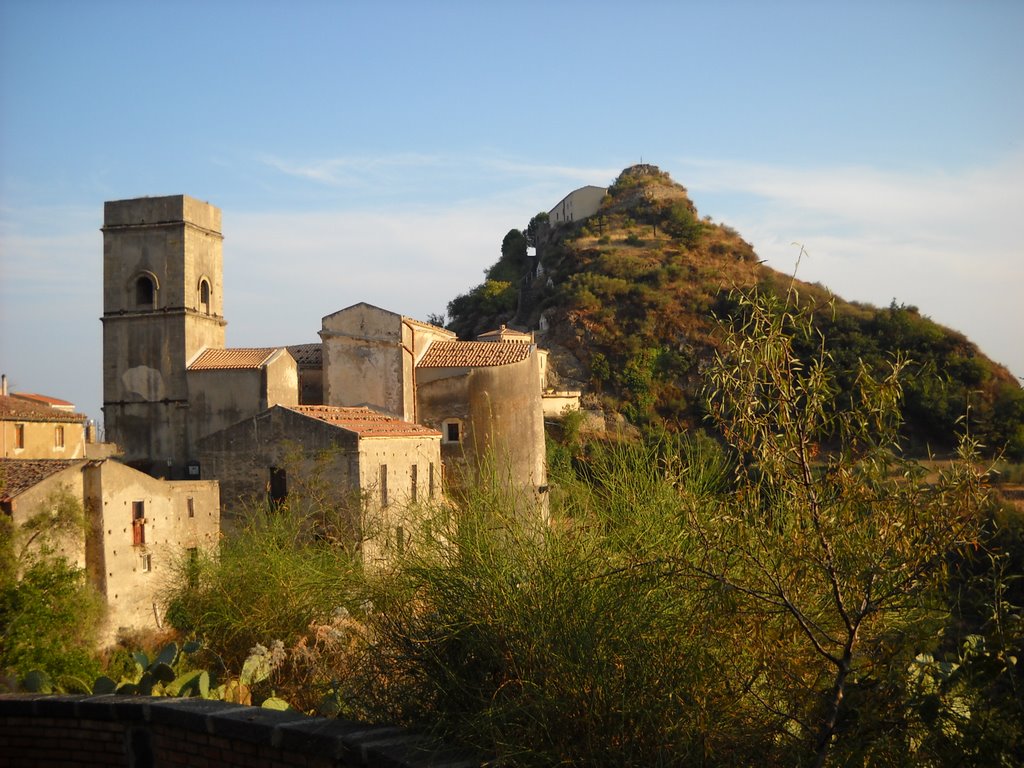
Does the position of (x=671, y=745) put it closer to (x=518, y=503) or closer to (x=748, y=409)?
(x=748, y=409)

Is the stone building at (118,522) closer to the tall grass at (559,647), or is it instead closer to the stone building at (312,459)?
the stone building at (312,459)

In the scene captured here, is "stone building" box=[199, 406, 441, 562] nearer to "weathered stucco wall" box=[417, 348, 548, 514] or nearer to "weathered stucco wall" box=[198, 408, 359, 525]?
"weathered stucco wall" box=[198, 408, 359, 525]

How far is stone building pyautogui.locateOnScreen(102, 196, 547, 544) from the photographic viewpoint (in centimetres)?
2500

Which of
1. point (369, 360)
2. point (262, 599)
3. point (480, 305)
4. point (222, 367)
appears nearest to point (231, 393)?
point (222, 367)

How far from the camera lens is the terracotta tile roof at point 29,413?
1147 inches

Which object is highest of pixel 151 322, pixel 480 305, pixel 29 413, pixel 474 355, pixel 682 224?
pixel 682 224

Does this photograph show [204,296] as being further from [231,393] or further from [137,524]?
[137,524]

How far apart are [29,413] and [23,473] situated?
12772mm

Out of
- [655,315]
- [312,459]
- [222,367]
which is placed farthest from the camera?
[655,315]

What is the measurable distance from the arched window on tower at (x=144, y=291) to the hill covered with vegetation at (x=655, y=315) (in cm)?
2188

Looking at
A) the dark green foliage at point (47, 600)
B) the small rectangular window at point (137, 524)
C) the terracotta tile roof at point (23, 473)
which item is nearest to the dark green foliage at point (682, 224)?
the small rectangular window at point (137, 524)

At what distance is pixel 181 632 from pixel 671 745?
16.1 metres

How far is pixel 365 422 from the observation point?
2202 centimetres

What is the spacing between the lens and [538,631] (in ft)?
16.0
